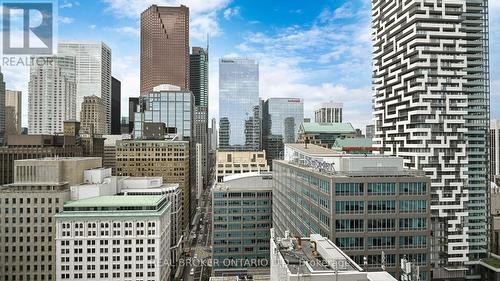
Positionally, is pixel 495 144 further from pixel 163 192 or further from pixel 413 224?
pixel 163 192

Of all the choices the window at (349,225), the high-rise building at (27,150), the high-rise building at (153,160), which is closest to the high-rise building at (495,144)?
the window at (349,225)

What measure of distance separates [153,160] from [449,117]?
133 metres

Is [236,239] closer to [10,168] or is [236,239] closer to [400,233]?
[400,233]

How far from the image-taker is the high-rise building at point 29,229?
9400 centimetres

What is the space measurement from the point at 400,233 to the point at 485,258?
61981mm

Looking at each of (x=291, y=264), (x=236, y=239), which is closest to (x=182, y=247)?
(x=236, y=239)

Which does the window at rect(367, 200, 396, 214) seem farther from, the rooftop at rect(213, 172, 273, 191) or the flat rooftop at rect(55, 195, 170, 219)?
the flat rooftop at rect(55, 195, 170, 219)

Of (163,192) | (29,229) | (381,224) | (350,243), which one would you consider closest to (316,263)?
(350,243)

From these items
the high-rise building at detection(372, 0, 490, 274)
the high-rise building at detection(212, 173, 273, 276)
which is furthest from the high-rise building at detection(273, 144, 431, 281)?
the high-rise building at detection(212, 173, 273, 276)

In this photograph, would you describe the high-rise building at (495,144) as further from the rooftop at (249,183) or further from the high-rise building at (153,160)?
the high-rise building at (153,160)

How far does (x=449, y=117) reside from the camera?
3745 inches

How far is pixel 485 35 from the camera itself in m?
100

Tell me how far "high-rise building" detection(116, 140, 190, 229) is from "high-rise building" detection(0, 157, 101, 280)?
72.1 metres

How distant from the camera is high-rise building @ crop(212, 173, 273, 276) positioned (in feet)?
357
